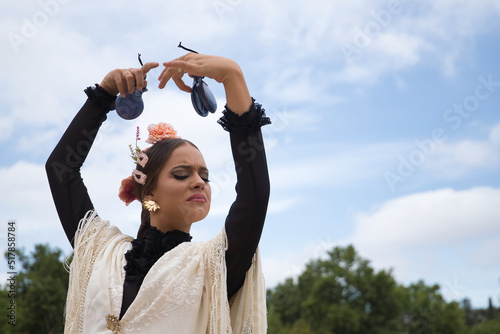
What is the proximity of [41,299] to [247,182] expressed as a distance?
27.9 m

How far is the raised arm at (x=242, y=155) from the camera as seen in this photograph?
2.67 meters

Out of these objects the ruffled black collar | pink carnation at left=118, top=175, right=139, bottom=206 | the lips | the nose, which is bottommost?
the ruffled black collar

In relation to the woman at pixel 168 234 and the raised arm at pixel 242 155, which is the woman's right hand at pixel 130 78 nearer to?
the woman at pixel 168 234

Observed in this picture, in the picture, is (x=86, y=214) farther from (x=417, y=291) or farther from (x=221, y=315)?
(x=417, y=291)

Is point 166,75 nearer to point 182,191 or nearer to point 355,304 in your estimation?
point 182,191

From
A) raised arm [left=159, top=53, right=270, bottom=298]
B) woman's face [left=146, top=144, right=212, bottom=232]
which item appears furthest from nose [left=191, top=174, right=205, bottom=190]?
raised arm [left=159, top=53, right=270, bottom=298]

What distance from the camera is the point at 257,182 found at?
2.66 meters

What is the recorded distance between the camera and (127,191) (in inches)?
136

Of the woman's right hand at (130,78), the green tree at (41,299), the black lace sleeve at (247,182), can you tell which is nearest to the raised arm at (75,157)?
the woman's right hand at (130,78)

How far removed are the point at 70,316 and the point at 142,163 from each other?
36.1 inches

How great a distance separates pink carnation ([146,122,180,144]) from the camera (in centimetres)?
349

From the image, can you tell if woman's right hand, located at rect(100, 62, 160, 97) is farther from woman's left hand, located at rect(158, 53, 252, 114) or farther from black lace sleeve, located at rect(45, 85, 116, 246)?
woman's left hand, located at rect(158, 53, 252, 114)

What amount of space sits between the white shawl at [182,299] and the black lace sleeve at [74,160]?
45cm

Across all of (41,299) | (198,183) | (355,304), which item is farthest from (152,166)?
(355,304)
